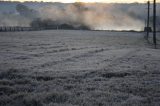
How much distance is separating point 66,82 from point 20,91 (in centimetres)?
240

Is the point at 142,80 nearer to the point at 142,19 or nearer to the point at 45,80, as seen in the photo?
the point at 45,80

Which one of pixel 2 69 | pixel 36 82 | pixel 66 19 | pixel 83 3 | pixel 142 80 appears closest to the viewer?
pixel 36 82

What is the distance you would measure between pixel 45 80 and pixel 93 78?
2167 mm

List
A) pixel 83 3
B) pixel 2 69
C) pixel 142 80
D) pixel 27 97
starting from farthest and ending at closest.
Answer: pixel 83 3 → pixel 2 69 → pixel 142 80 → pixel 27 97

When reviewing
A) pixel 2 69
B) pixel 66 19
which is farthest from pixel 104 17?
pixel 2 69

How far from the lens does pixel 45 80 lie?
46.4ft

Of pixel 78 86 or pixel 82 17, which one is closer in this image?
pixel 78 86

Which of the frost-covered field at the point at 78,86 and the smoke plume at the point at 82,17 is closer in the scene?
the frost-covered field at the point at 78,86

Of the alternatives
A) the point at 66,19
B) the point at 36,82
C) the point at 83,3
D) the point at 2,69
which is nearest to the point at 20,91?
the point at 36,82

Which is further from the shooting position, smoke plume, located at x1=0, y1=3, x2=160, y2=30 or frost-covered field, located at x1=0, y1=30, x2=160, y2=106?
smoke plume, located at x1=0, y1=3, x2=160, y2=30

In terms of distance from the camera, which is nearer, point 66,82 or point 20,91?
point 20,91

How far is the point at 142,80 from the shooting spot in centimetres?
1430

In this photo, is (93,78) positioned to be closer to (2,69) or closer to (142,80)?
(142,80)

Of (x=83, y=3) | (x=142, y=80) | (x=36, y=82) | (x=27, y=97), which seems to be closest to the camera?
(x=27, y=97)
